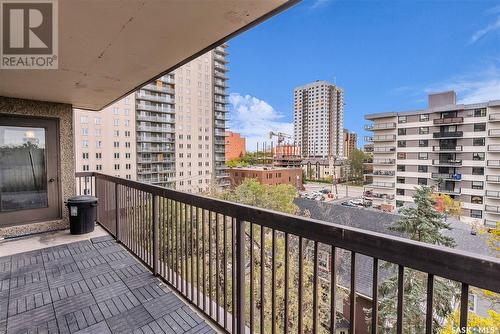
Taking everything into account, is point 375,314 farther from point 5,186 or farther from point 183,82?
point 183,82

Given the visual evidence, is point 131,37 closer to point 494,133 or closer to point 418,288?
point 418,288

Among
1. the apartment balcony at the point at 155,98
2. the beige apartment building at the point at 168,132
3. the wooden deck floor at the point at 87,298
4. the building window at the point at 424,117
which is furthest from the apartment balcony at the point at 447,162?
the apartment balcony at the point at 155,98

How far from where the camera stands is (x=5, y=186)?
3.74 m

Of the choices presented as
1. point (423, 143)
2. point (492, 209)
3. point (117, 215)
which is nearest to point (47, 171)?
point (117, 215)

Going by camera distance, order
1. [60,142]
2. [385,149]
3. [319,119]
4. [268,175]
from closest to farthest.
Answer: [60,142] < [385,149] < [268,175] < [319,119]

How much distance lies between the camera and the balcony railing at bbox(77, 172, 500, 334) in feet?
2.54

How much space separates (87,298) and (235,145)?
2302 inches

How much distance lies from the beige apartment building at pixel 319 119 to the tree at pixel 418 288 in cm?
5430

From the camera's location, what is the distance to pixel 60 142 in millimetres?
4188

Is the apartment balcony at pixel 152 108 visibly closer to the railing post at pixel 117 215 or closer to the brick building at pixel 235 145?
the brick building at pixel 235 145

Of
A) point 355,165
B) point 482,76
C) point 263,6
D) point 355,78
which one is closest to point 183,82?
point 355,165

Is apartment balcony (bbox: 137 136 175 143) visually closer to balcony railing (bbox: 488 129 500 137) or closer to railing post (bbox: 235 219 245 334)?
railing post (bbox: 235 219 245 334)

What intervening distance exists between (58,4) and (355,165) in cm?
5159

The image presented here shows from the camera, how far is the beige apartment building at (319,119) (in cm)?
6153
